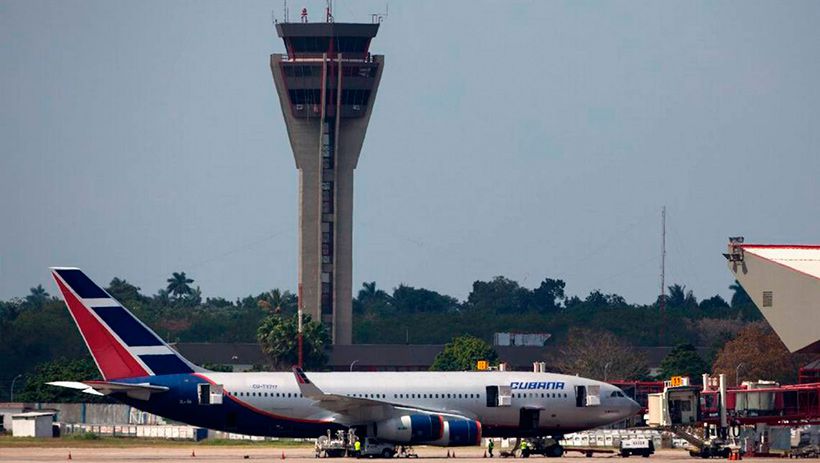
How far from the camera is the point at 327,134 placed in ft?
576

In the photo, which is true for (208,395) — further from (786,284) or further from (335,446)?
(786,284)

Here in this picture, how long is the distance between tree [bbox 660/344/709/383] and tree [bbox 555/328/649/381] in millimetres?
2427

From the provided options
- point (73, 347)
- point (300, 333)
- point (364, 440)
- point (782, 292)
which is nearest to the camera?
point (364, 440)

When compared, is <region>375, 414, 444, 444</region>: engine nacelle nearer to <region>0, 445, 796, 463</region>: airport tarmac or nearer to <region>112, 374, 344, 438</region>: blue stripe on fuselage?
<region>0, 445, 796, 463</region>: airport tarmac

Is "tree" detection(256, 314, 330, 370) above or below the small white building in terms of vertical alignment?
above

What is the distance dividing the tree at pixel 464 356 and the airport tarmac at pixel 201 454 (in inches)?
2139

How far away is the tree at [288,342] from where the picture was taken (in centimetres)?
14438

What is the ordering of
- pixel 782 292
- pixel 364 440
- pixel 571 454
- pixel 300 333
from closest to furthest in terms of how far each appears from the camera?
1. pixel 364 440
2. pixel 571 454
3. pixel 782 292
4. pixel 300 333

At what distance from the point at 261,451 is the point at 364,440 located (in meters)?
10.7

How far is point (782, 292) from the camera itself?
9025cm

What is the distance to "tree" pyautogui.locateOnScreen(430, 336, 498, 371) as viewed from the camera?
14775 centimetres

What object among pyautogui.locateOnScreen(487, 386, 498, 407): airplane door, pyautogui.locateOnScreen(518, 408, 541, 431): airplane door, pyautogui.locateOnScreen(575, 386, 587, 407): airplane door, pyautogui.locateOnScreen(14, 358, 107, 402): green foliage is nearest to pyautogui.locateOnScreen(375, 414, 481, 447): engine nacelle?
pyautogui.locateOnScreen(487, 386, 498, 407): airplane door

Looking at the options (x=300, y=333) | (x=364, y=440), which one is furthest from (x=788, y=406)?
(x=300, y=333)

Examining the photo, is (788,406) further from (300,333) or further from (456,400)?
(300,333)
